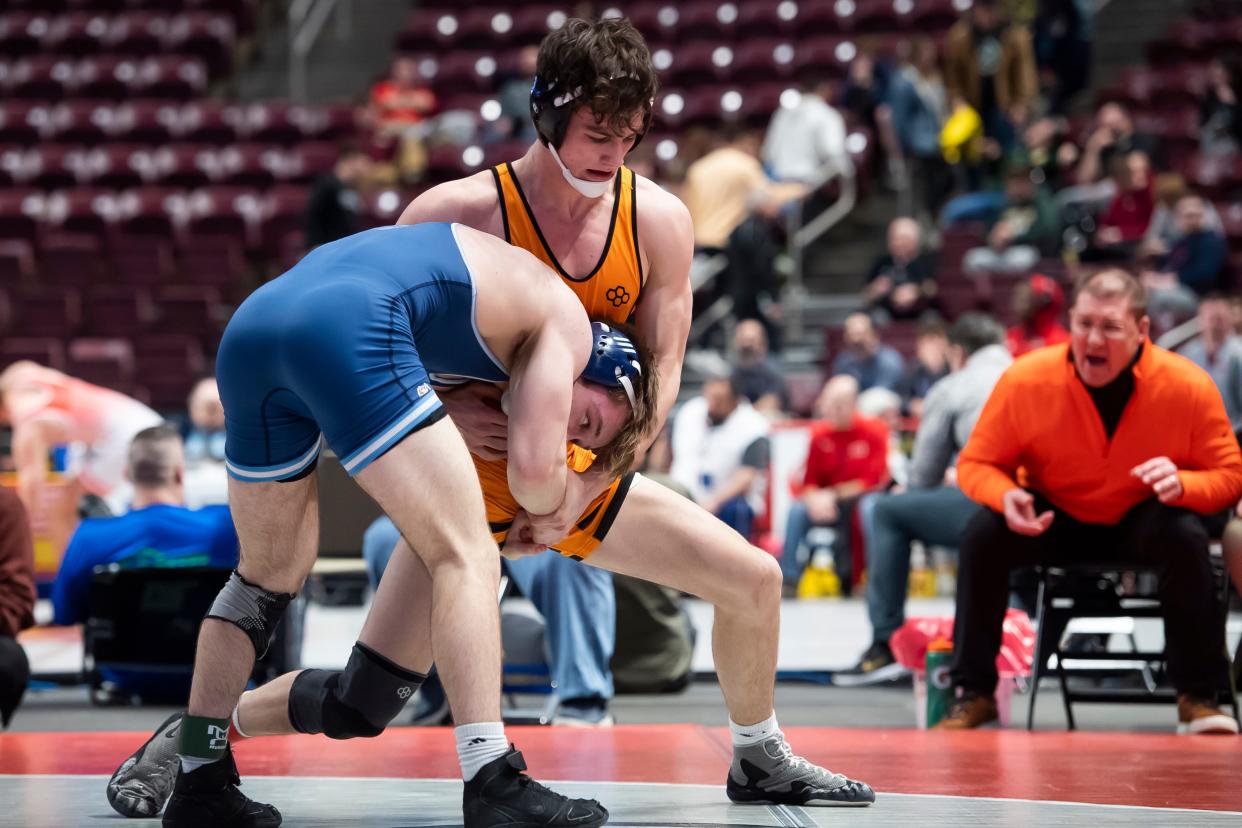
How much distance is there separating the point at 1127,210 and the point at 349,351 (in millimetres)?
8033

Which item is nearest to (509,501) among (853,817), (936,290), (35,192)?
(853,817)

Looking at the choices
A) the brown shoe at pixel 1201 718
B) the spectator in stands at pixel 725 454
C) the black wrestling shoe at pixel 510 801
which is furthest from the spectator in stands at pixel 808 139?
the black wrestling shoe at pixel 510 801

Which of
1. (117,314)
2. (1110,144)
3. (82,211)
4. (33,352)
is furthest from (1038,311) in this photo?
(82,211)

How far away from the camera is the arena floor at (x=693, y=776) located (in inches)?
111

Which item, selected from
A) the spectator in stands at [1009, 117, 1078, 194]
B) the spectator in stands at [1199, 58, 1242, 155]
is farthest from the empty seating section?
the spectator in stands at [1199, 58, 1242, 155]

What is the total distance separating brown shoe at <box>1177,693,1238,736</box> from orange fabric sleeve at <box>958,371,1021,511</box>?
0.68 meters

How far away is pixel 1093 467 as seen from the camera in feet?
14.5

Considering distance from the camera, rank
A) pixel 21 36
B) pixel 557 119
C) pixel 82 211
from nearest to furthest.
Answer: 1. pixel 557 119
2. pixel 82 211
3. pixel 21 36

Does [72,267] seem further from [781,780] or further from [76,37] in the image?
[781,780]

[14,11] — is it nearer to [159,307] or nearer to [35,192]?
[35,192]

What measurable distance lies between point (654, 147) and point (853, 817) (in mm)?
9652

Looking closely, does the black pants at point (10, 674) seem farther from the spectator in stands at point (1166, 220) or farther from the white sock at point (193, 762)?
the spectator in stands at point (1166, 220)

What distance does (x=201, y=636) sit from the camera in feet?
9.16

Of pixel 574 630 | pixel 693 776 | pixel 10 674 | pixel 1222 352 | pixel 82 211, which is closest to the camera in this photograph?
pixel 693 776
